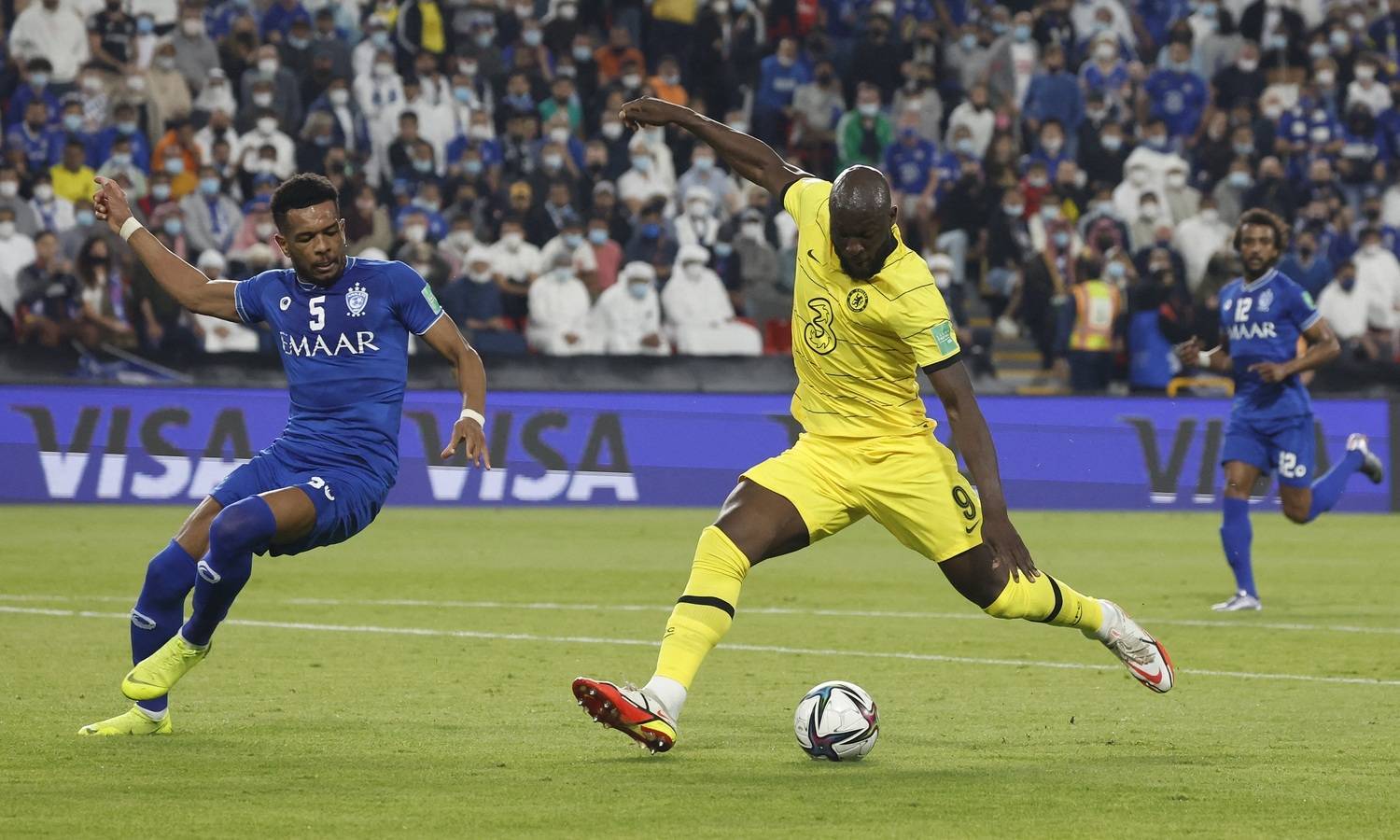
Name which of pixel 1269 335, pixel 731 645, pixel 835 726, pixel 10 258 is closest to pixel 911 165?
pixel 10 258

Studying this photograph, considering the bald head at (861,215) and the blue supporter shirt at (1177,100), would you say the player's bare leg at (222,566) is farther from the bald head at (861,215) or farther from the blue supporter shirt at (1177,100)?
the blue supporter shirt at (1177,100)

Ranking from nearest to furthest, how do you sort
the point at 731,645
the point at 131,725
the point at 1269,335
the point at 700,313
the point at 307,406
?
the point at 131,725
the point at 307,406
the point at 731,645
the point at 1269,335
the point at 700,313

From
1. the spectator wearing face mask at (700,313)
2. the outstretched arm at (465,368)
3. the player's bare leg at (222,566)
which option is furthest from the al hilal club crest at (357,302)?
the spectator wearing face mask at (700,313)

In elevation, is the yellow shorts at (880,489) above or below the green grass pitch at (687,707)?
above

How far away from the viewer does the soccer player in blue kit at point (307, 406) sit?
25.5 feet

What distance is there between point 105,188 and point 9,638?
139 inches

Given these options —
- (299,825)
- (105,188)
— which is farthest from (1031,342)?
(299,825)

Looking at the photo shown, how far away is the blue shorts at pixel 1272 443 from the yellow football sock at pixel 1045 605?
5.38 meters

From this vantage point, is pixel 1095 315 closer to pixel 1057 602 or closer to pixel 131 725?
pixel 1057 602

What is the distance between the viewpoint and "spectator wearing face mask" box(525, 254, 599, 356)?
70.7ft

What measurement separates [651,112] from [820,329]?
4.38 feet

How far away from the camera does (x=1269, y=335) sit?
43.6 feet

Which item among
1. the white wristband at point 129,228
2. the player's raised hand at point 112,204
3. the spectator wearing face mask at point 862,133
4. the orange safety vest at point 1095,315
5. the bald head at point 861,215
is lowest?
the orange safety vest at point 1095,315

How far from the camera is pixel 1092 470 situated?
21.1 meters
